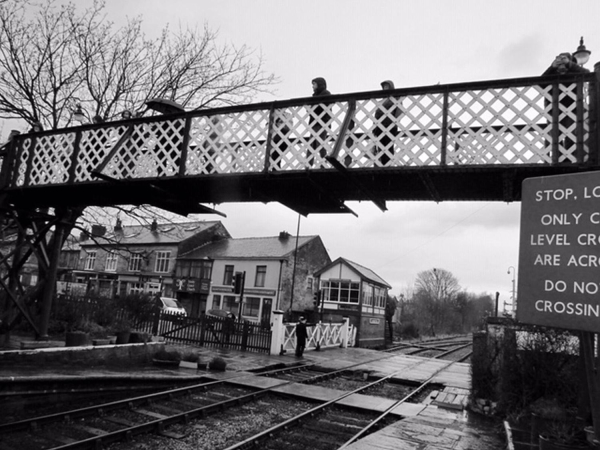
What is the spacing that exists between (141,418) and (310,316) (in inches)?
1016

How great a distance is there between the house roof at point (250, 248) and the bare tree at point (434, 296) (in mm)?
24701

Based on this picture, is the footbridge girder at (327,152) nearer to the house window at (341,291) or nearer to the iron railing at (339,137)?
the iron railing at (339,137)

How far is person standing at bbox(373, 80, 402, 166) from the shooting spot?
6590mm

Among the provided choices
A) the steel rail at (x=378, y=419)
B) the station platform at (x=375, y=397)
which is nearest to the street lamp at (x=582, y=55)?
the station platform at (x=375, y=397)

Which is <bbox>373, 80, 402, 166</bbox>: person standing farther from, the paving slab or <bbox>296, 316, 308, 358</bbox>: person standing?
<bbox>296, 316, 308, 358</bbox>: person standing

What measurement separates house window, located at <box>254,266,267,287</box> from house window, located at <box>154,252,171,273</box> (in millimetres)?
10429

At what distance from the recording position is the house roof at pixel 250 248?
129 feet

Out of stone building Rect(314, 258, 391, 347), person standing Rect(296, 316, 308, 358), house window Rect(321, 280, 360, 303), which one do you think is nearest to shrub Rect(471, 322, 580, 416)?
person standing Rect(296, 316, 308, 358)

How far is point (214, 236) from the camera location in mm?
47344

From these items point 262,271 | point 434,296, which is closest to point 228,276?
point 262,271

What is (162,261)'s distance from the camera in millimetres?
44531

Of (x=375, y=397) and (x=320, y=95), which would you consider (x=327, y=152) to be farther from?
(x=375, y=397)

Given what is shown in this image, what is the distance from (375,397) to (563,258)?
7.99m

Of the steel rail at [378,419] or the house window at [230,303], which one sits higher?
the house window at [230,303]
